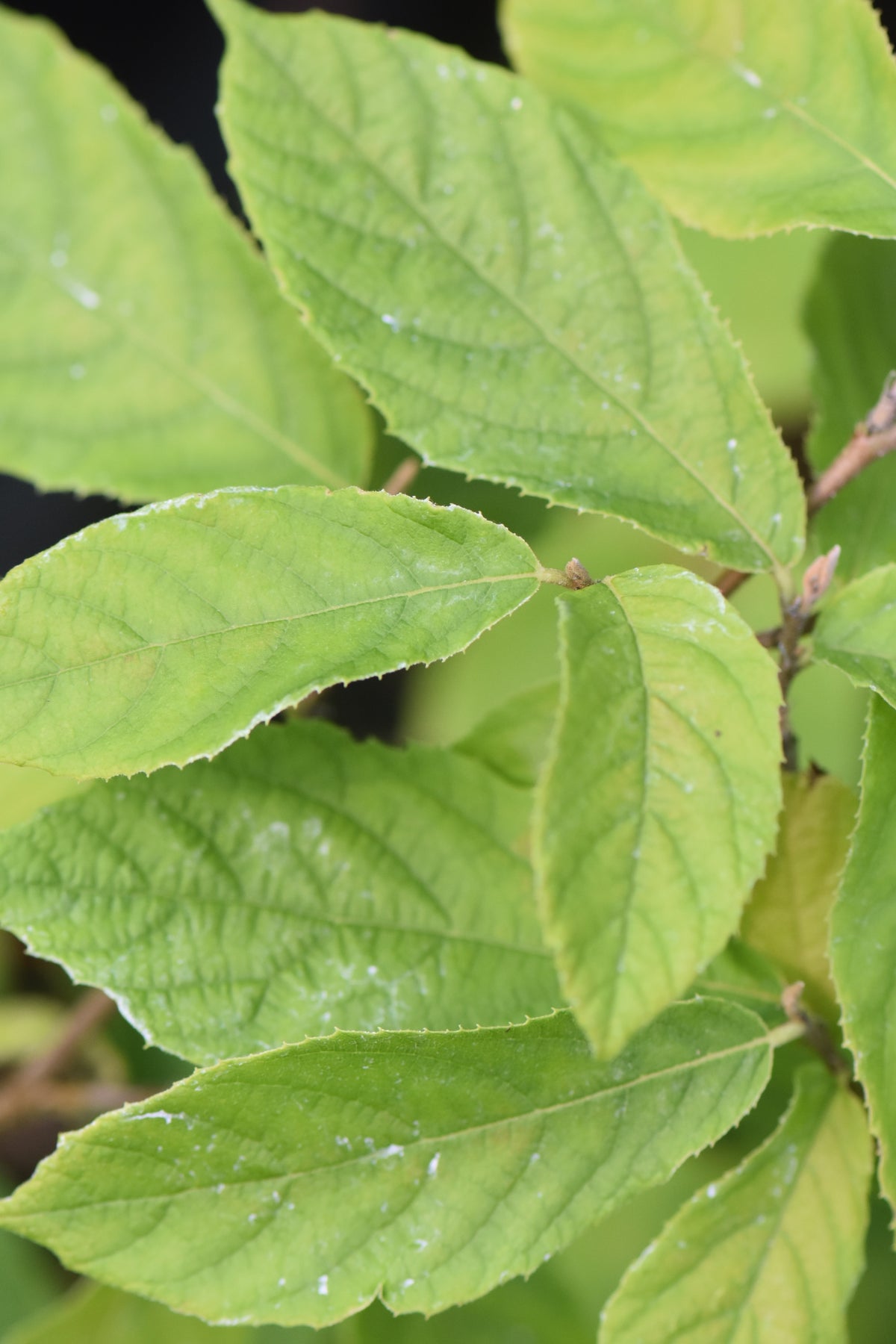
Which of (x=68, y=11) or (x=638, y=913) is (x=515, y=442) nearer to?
(x=638, y=913)

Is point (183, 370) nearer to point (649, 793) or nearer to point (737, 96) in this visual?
point (737, 96)

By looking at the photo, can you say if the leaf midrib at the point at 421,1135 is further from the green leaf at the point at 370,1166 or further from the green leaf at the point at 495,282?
the green leaf at the point at 495,282

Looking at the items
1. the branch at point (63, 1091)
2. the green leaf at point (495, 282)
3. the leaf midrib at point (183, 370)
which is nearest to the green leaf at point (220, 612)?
the green leaf at point (495, 282)

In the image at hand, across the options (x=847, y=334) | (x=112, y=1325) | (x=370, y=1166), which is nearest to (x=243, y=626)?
(x=370, y=1166)

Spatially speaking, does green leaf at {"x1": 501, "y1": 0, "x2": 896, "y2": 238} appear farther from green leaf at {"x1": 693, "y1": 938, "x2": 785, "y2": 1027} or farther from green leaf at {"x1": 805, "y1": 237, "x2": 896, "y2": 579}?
green leaf at {"x1": 693, "y1": 938, "x2": 785, "y2": 1027}

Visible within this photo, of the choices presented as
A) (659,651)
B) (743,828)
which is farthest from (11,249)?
(743,828)
